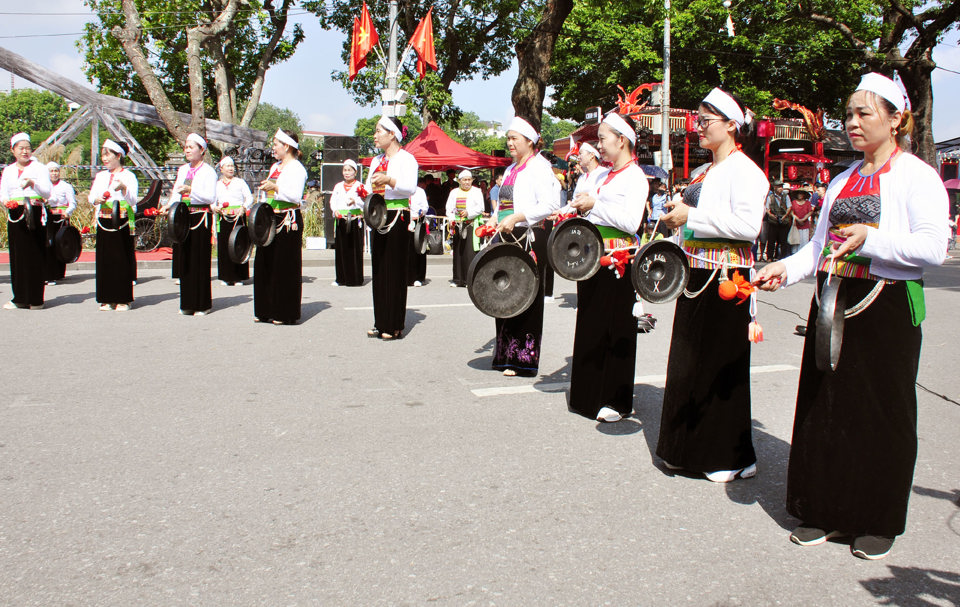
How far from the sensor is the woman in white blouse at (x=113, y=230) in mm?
9492

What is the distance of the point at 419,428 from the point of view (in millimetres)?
5086

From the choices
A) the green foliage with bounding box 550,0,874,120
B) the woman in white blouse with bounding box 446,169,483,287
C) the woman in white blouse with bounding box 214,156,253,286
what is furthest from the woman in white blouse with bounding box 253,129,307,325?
the green foliage with bounding box 550,0,874,120

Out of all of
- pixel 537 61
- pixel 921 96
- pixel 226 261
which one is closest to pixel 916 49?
pixel 921 96

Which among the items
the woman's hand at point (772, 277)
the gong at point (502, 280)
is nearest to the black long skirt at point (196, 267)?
the gong at point (502, 280)

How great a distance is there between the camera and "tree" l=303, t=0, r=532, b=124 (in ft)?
103

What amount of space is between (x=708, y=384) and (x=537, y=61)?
51.6 ft

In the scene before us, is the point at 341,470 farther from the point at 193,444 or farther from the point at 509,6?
the point at 509,6

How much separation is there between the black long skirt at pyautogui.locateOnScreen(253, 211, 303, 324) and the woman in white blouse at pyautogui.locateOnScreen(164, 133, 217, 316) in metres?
0.91

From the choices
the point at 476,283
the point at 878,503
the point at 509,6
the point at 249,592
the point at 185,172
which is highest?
the point at 509,6

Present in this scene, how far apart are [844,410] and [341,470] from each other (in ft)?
7.83

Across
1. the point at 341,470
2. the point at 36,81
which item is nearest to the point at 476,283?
the point at 341,470

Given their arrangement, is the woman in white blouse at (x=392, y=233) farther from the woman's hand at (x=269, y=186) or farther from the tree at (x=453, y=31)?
→ the tree at (x=453, y=31)

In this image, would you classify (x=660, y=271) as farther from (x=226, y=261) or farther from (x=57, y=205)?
(x=226, y=261)

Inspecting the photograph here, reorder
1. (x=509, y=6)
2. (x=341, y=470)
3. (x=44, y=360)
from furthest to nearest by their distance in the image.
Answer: (x=509, y=6)
(x=44, y=360)
(x=341, y=470)
